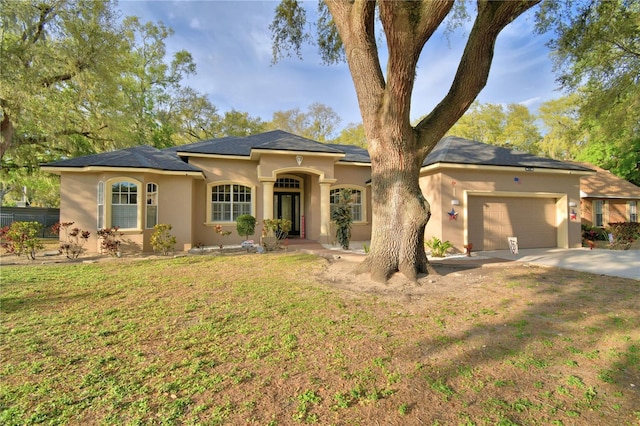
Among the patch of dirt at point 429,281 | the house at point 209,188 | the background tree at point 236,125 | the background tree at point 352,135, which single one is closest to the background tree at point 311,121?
the background tree at point 352,135

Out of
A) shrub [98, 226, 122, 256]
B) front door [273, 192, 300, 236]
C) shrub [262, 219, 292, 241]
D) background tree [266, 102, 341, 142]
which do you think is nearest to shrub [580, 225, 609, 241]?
front door [273, 192, 300, 236]

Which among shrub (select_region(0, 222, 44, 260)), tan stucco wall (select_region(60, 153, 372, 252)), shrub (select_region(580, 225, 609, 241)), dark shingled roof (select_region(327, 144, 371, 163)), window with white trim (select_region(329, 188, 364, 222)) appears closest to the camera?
shrub (select_region(0, 222, 44, 260))

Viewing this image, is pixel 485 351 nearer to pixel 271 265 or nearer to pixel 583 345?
pixel 583 345

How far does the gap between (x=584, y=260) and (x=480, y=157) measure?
16.1 ft

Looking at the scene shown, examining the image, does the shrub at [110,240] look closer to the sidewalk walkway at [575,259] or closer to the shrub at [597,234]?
the sidewalk walkway at [575,259]

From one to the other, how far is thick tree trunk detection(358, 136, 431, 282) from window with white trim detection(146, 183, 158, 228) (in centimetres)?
925

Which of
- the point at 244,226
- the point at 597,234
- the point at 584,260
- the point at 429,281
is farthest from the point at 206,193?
the point at 597,234

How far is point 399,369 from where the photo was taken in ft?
10.00

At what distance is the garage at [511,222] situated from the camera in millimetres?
11609

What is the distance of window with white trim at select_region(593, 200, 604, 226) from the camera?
18.0 m

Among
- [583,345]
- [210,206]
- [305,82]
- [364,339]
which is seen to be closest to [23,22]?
[210,206]

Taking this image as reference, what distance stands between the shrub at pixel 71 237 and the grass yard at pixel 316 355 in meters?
4.71

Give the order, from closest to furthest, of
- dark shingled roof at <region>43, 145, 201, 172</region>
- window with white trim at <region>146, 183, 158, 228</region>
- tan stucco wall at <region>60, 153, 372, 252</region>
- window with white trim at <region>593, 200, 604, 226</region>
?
1. dark shingled roof at <region>43, 145, 201, 172</region>
2. tan stucco wall at <region>60, 153, 372, 252</region>
3. window with white trim at <region>146, 183, 158, 228</region>
4. window with white trim at <region>593, 200, 604, 226</region>

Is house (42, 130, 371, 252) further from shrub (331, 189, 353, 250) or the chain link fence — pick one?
→ the chain link fence
